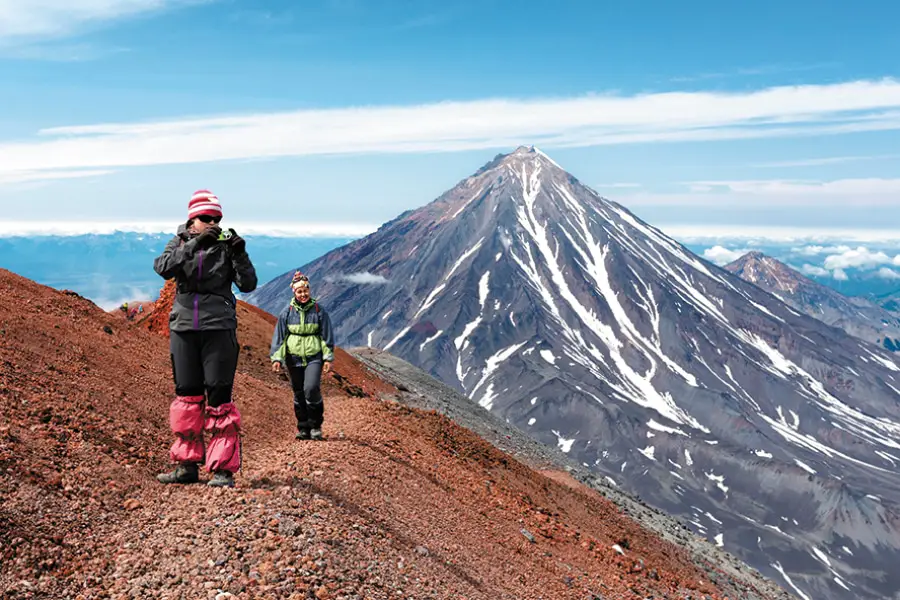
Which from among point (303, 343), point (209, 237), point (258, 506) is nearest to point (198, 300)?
point (209, 237)

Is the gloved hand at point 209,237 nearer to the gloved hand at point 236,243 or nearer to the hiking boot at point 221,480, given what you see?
the gloved hand at point 236,243

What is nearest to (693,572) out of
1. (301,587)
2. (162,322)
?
(301,587)

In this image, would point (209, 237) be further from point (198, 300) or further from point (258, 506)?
point (258, 506)

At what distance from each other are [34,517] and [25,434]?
2195 mm

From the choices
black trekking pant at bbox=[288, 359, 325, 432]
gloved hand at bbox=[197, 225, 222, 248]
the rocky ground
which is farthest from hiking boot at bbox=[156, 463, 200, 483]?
black trekking pant at bbox=[288, 359, 325, 432]

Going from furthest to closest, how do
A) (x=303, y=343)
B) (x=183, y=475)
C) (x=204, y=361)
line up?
1. (x=303, y=343)
2. (x=183, y=475)
3. (x=204, y=361)

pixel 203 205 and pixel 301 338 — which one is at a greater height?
pixel 203 205

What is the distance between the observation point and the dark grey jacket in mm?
8141

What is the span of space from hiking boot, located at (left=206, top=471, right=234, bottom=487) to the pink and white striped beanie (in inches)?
131

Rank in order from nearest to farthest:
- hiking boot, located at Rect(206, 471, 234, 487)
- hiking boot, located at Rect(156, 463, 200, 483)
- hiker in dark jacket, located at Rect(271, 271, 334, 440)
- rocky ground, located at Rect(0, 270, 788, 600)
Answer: rocky ground, located at Rect(0, 270, 788, 600), hiking boot, located at Rect(206, 471, 234, 487), hiking boot, located at Rect(156, 463, 200, 483), hiker in dark jacket, located at Rect(271, 271, 334, 440)

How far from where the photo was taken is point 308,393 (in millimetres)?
12609

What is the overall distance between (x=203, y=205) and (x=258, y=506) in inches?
149

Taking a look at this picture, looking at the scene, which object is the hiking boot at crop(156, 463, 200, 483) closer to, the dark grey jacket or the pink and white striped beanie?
the dark grey jacket

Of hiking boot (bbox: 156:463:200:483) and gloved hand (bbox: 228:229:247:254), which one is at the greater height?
gloved hand (bbox: 228:229:247:254)
